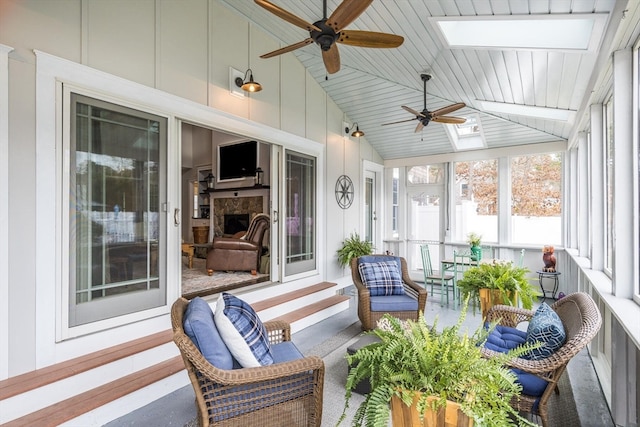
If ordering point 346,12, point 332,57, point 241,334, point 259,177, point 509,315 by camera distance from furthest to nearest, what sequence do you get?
point 259,177, point 332,57, point 509,315, point 346,12, point 241,334

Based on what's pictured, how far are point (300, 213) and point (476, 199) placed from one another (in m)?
3.81

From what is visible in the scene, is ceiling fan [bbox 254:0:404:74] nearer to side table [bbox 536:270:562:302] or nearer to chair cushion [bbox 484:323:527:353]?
chair cushion [bbox 484:323:527:353]

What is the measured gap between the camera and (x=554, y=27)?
2756 mm

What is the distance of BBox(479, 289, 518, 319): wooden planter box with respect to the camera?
129 inches

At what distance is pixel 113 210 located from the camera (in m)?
2.97

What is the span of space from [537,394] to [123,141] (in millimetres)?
3692

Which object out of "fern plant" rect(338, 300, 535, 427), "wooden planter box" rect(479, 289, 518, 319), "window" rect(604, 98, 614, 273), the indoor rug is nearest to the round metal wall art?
the indoor rug

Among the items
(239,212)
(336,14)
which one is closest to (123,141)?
(336,14)

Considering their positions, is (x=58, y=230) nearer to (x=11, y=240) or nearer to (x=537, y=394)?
(x=11, y=240)

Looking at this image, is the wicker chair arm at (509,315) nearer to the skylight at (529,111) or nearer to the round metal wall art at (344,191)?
the skylight at (529,111)

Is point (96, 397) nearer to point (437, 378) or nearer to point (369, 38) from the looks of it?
point (437, 378)

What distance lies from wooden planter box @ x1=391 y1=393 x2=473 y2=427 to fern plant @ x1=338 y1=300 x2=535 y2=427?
31 mm

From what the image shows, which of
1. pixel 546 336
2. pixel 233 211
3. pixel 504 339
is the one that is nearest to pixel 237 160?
pixel 233 211

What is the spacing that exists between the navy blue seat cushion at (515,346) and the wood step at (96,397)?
256cm
